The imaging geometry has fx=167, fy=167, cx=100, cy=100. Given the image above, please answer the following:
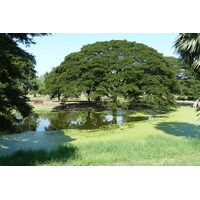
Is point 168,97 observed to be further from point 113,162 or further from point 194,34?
point 113,162

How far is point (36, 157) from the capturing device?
22.9ft

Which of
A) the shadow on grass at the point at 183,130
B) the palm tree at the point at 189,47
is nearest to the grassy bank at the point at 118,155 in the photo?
the shadow on grass at the point at 183,130

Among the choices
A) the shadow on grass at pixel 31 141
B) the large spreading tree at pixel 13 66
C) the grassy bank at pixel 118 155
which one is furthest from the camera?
the shadow on grass at pixel 31 141

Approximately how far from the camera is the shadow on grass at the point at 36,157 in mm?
6398

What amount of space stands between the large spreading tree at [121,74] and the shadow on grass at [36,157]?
54.3 feet

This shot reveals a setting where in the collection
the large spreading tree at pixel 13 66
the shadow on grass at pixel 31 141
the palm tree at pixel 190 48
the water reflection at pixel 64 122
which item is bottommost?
the shadow on grass at pixel 31 141

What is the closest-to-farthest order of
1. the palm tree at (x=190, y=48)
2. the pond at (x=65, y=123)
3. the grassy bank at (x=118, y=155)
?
the grassy bank at (x=118, y=155)
the palm tree at (x=190, y=48)
the pond at (x=65, y=123)

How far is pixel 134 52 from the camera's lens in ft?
84.4

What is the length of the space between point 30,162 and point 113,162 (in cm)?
323

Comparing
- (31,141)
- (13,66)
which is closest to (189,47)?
(13,66)

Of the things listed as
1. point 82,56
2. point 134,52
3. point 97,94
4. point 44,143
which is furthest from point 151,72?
point 44,143

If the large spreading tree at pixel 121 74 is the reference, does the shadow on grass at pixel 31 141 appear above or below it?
below

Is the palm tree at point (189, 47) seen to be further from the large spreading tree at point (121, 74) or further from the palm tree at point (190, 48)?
the large spreading tree at point (121, 74)

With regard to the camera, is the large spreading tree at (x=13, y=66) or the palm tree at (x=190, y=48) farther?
the palm tree at (x=190, y=48)
